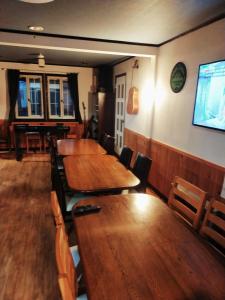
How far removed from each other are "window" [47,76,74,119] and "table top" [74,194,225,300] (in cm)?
566

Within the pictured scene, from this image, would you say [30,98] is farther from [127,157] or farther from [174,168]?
[174,168]

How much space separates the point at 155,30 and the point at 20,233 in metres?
2.94

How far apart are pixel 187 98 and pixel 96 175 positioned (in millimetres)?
1599

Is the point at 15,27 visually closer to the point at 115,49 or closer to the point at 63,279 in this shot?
the point at 115,49

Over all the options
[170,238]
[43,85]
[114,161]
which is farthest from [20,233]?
[43,85]

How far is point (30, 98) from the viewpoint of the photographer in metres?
6.51

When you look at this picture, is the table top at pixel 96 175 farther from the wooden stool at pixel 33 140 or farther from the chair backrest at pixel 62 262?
the wooden stool at pixel 33 140

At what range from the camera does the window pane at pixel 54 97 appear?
6596 mm

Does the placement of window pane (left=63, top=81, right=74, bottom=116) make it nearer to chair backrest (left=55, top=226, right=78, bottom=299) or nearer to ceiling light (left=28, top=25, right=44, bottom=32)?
ceiling light (left=28, top=25, right=44, bottom=32)

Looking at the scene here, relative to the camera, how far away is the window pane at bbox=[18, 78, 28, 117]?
636cm

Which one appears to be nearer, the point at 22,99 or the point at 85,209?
the point at 85,209

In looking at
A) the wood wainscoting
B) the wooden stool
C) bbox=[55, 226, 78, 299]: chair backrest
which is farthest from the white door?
bbox=[55, 226, 78, 299]: chair backrest

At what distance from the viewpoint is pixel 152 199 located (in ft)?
5.90

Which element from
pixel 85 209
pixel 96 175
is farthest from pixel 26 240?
pixel 85 209
